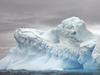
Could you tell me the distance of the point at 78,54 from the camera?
1099 inches

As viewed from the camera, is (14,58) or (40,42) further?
(14,58)

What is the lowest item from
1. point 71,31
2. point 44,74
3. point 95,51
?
point 44,74

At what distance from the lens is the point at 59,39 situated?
29328mm

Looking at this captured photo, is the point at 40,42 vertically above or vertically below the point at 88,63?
above

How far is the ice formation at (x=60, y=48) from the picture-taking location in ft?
91.5

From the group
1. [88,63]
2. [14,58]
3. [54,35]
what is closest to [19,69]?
[14,58]

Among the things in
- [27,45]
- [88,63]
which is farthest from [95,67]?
[27,45]

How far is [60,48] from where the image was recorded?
93.1ft

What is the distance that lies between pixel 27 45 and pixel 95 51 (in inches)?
246

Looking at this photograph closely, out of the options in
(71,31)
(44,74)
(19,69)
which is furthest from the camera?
(19,69)

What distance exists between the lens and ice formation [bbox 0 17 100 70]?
1097 inches

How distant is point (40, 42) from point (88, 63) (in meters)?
4.79

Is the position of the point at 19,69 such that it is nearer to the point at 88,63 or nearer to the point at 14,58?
the point at 14,58

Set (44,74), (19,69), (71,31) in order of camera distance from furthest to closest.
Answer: (19,69) → (71,31) → (44,74)
